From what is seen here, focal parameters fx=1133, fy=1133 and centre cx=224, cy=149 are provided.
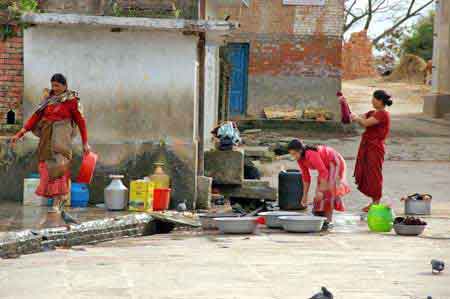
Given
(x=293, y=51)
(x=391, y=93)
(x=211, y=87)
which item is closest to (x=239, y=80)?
(x=293, y=51)

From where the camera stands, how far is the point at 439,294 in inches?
336

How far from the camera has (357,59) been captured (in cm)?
5003

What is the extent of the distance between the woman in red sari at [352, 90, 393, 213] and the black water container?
770 millimetres

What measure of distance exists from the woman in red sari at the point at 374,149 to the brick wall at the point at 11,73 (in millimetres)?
4406

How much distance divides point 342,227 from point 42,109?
376 centimetres

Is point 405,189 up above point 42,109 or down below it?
below

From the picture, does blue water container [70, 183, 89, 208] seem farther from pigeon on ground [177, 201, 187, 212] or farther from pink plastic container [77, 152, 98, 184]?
pigeon on ground [177, 201, 187, 212]

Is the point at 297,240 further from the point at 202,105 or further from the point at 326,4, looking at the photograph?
the point at 326,4

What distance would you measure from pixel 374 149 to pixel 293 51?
56.3 feet

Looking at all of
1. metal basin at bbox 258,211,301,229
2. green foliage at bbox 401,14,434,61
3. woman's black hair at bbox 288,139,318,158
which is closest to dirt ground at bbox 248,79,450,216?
metal basin at bbox 258,211,301,229

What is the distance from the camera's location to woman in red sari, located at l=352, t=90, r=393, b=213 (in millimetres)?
14422

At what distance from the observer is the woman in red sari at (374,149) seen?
1442cm

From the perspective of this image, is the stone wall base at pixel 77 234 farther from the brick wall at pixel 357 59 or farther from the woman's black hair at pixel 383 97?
the brick wall at pixel 357 59

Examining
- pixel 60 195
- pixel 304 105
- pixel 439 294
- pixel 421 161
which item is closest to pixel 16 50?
pixel 60 195
